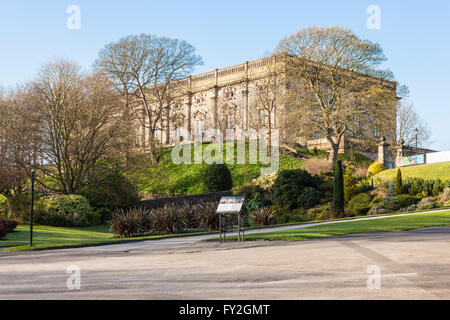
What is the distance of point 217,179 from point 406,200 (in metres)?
17.8

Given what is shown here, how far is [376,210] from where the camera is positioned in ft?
106

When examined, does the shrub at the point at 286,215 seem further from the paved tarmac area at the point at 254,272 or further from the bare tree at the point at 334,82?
the paved tarmac area at the point at 254,272

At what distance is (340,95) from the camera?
47.4 m

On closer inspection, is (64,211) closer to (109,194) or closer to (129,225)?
(109,194)

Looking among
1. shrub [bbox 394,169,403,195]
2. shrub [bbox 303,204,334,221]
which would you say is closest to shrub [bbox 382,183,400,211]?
shrub [bbox 394,169,403,195]

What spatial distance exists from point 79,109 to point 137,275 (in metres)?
27.6

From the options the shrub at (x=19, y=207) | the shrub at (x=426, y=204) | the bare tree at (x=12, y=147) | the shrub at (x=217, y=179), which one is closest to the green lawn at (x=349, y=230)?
the shrub at (x=426, y=204)

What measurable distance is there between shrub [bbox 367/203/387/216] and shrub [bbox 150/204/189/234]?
12817 mm

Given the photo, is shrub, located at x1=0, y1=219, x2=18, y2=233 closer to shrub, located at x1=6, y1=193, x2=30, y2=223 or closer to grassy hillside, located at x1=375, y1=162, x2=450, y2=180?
shrub, located at x1=6, y1=193, x2=30, y2=223

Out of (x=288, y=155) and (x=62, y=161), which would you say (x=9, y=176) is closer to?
(x=62, y=161)

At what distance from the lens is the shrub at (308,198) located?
1400 inches

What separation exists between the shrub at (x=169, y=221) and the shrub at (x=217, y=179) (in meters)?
18.9

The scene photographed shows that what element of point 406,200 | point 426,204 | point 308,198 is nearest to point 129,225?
point 308,198
